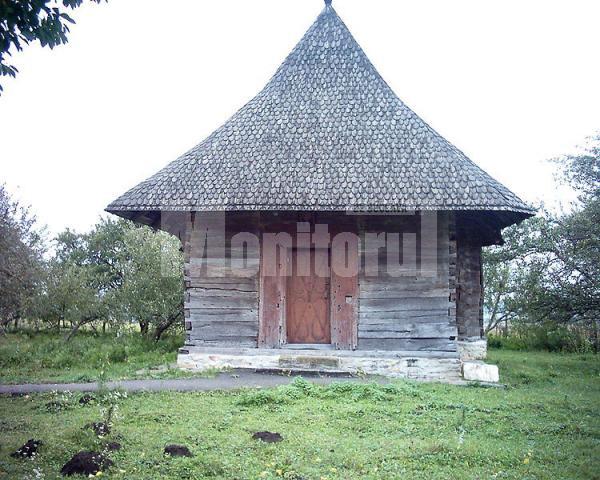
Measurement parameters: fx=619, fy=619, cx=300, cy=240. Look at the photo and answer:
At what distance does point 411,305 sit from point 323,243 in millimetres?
2177

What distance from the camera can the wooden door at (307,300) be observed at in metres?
12.9

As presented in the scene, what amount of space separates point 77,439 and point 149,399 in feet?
8.39

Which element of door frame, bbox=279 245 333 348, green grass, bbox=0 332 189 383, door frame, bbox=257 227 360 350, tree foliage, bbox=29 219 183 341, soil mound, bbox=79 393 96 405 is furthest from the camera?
tree foliage, bbox=29 219 183 341

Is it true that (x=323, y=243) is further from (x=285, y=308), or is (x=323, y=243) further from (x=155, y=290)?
(x=155, y=290)

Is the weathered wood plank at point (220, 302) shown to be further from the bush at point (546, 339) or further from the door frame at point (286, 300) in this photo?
the bush at point (546, 339)

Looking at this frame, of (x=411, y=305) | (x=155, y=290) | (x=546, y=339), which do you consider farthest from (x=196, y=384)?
(x=546, y=339)

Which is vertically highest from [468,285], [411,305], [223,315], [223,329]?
[468,285]

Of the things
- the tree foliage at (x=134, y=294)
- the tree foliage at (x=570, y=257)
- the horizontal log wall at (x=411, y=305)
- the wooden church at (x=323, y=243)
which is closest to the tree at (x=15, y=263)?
the tree foliage at (x=134, y=294)

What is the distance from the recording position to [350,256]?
12.7 m

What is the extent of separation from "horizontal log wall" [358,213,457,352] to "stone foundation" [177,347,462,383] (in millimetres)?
237

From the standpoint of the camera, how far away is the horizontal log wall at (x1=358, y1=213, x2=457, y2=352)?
1238 cm

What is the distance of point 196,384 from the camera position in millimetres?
10789

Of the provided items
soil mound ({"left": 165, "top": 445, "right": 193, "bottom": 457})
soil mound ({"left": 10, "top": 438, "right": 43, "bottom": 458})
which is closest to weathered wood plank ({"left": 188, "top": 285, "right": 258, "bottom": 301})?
soil mound ({"left": 165, "top": 445, "right": 193, "bottom": 457})

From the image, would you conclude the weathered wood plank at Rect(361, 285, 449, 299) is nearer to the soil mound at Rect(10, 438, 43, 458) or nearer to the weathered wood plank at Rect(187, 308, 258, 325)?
the weathered wood plank at Rect(187, 308, 258, 325)
